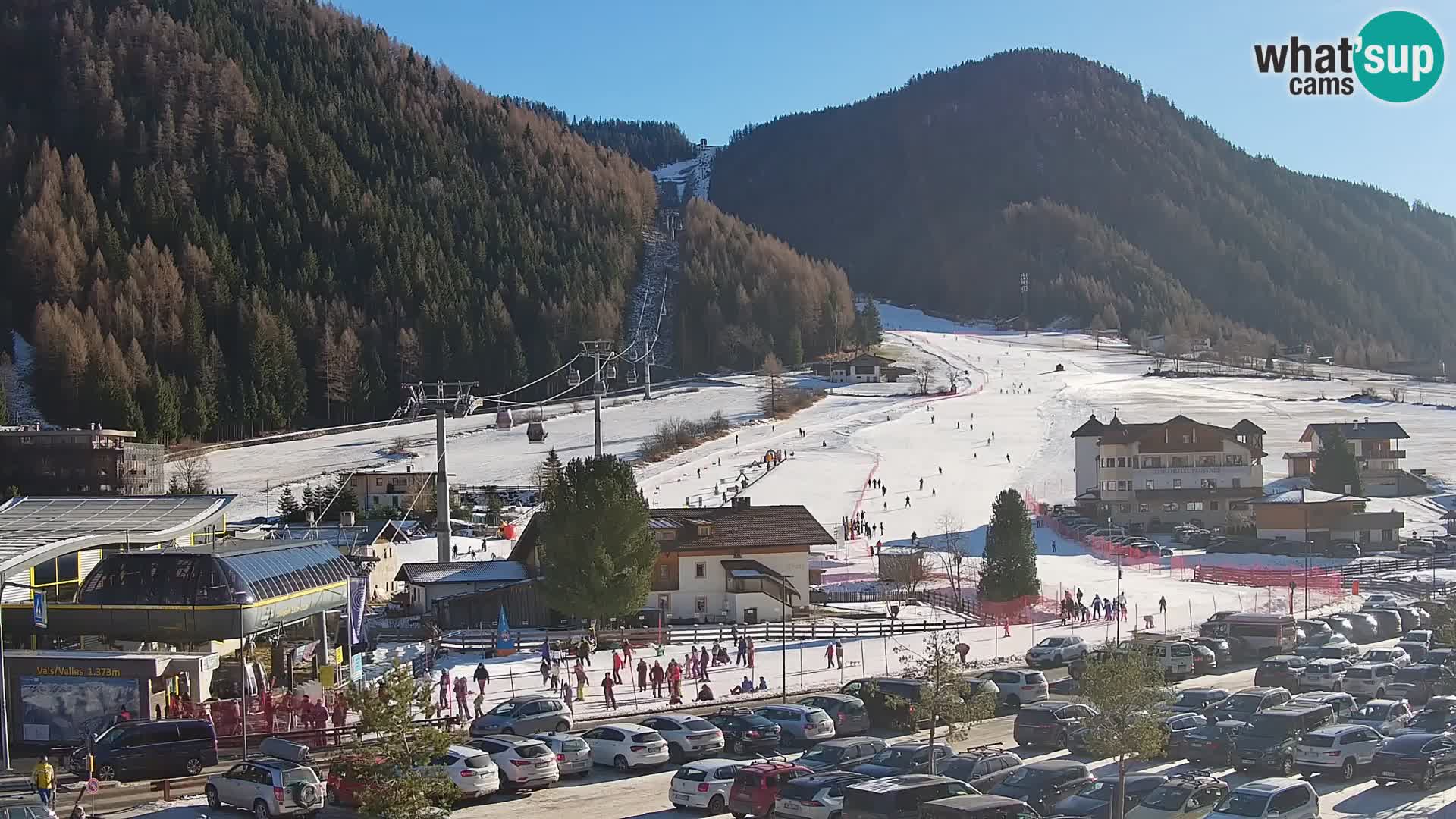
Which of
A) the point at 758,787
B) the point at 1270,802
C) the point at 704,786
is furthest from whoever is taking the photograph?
the point at 704,786

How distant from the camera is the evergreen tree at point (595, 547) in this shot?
3712cm

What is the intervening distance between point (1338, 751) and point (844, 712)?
8268 millimetres

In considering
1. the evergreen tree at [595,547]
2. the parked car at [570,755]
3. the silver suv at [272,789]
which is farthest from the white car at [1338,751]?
the evergreen tree at [595,547]

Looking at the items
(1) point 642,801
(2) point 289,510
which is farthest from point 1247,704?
(2) point 289,510

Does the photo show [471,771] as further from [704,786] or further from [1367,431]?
[1367,431]

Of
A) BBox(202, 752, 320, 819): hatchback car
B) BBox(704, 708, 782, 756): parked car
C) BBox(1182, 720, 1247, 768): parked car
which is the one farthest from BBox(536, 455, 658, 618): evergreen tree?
BBox(1182, 720, 1247, 768): parked car

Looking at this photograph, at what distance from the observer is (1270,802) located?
17750 millimetres

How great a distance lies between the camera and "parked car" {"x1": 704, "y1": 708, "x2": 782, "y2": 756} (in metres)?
24.0

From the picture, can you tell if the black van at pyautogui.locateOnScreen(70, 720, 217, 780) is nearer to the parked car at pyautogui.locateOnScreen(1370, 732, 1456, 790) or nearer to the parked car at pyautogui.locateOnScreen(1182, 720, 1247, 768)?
the parked car at pyautogui.locateOnScreen(1182, 720, 1247, 768)

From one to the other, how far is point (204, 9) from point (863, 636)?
162930 millimetres

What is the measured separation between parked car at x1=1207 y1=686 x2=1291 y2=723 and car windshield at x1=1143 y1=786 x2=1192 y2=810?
676cm

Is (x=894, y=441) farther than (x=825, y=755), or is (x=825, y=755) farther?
(x=894, y=441)

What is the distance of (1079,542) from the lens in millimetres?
60562

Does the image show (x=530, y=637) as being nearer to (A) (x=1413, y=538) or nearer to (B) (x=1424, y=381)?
(A) (x=1413, y=538)
